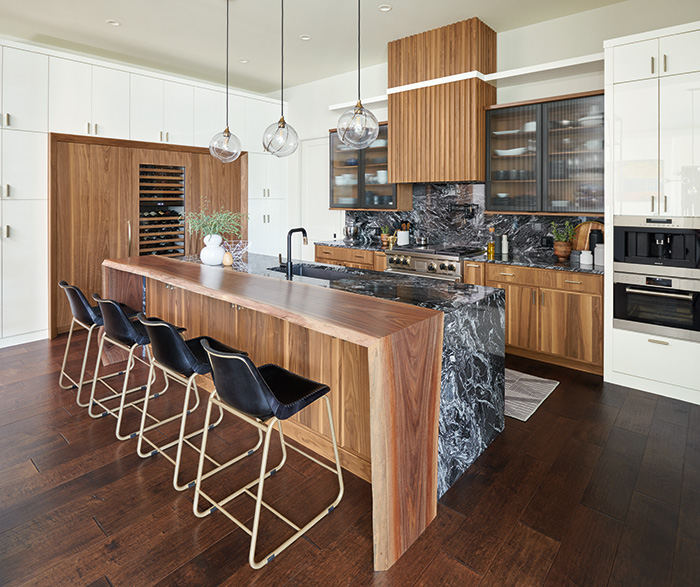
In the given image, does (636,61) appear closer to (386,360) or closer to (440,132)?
(440,132)

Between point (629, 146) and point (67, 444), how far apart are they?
432 centimetres

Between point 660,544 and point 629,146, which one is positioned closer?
point 660,544

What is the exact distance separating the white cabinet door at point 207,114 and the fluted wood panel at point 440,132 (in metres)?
2.33

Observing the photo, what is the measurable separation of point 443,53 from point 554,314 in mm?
2821

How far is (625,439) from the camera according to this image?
2.89 metres

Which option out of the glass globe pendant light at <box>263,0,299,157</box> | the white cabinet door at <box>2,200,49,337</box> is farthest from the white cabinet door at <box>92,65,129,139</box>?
the glass globe pendant light at <box>263,0,299,157</box>

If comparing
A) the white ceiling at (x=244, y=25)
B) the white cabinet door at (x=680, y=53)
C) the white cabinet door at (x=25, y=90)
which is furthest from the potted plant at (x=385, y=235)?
the white cabinet door at (x=25, y=90)

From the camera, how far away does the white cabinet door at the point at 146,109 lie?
17.5 feet

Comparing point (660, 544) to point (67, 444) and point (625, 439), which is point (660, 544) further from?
point (67, 444)

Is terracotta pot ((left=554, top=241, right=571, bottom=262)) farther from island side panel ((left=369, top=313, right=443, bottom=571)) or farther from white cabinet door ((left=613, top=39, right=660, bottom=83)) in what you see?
island side panel ((left=369, top=313, right=443, bottom=571))

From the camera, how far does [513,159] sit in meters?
4.54

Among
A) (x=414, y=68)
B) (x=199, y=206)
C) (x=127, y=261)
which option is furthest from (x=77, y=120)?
(x=414, y=68)

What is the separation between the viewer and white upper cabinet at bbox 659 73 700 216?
10.5 feet

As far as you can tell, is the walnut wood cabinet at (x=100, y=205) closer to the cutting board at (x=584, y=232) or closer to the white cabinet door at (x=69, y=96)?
the white cabinet door at (x=69, y=96)
